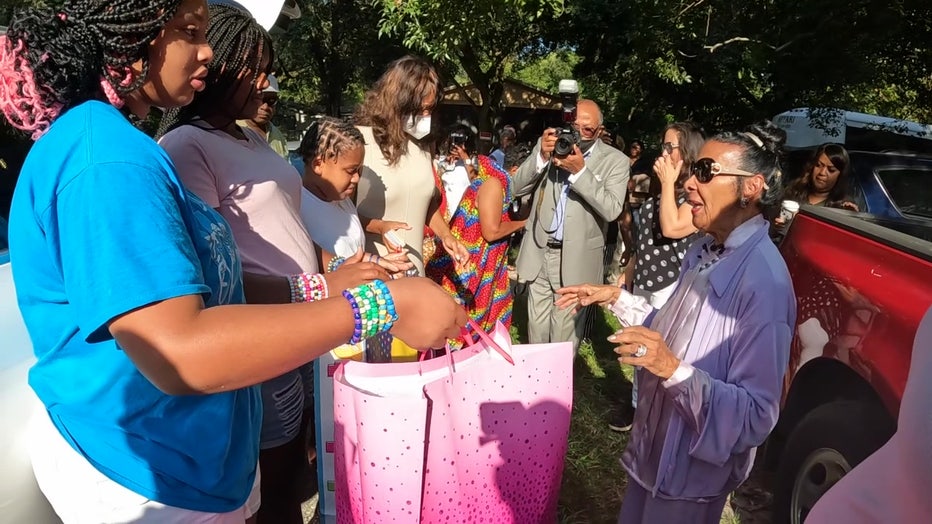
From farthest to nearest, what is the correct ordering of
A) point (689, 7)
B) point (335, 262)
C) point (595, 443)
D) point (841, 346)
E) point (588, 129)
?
point (689, 7), point (588, 129), point (595, 443), point (335, 262), point (841, 346)

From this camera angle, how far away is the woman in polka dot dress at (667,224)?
313 cm

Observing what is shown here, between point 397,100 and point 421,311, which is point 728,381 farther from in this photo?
point 397,100

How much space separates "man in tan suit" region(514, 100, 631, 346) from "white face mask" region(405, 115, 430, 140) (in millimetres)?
872

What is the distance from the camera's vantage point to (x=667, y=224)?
3148mm

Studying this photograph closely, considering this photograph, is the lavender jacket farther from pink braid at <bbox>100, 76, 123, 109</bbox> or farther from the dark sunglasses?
pink braid at <bbox>100, 76, 123, 109</bbox>

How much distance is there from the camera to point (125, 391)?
1.01m

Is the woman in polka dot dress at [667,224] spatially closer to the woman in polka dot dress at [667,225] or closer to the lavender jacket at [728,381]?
the woman in polka dot dress at [667,225]

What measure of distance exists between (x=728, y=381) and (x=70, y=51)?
1681mm

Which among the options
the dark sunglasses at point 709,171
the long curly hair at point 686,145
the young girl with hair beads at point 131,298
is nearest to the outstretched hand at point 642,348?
the young girl with hair beads at point 131,298

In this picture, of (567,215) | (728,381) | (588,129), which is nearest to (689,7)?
(588,129)

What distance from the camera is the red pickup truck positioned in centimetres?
183

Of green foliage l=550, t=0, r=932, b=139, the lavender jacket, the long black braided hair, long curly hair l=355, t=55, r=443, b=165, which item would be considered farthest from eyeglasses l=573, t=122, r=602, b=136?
green foliage l=550, t=0, r=932, b=139

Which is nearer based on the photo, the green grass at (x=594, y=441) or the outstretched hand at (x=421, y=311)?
the outstretched hand at (x=421, y=311)

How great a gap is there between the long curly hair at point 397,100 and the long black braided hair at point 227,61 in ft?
4.00
